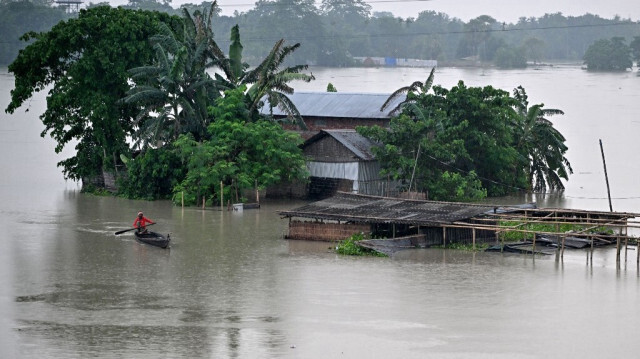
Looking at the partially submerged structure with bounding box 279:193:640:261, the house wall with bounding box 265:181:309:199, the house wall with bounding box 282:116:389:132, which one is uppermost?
the house wall with bounding box 282:116:389:132

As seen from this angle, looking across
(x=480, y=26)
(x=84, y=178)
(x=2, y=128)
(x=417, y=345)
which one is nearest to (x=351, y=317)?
(x=417, y=345)

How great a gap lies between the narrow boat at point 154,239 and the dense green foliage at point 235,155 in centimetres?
502

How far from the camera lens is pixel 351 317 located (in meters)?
19.5

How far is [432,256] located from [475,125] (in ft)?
30.2

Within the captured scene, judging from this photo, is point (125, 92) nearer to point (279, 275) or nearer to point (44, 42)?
point (44, 42)

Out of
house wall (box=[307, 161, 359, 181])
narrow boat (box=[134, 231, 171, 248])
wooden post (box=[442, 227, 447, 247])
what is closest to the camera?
wooden post (box=[442, 227, 447, 247])

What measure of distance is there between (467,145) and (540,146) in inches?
115

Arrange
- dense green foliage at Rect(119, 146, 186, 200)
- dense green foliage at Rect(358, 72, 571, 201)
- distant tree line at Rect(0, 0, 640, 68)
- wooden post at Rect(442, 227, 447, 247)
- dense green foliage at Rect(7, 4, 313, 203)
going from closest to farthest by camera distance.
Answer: wooden post at Rect(442, 227, 447, 247)
dense green foliage at Rect(7, 4, 313, 203)
dense green foliage at Rect(358, 72, 571, 201)
dense green foliage at Rect(119, 146, 186, 200)
distant tree line at Rect(0, 0, 640, 68)

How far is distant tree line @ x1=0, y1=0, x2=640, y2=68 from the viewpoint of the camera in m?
106

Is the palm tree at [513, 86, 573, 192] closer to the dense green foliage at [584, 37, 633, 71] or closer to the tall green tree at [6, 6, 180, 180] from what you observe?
the tall green tree at [6, 6, 180, 180]

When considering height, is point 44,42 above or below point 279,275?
above

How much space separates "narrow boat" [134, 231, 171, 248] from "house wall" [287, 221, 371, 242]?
3.01m

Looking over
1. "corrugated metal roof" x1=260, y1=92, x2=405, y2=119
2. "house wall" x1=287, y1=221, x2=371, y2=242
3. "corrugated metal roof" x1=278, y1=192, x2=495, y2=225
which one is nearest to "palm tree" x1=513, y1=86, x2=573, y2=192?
"corrugated metal roof" x1=260, y1=92, x2=405, y2=119

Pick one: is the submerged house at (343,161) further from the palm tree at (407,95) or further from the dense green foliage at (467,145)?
the dense green foliage at (467,145)
